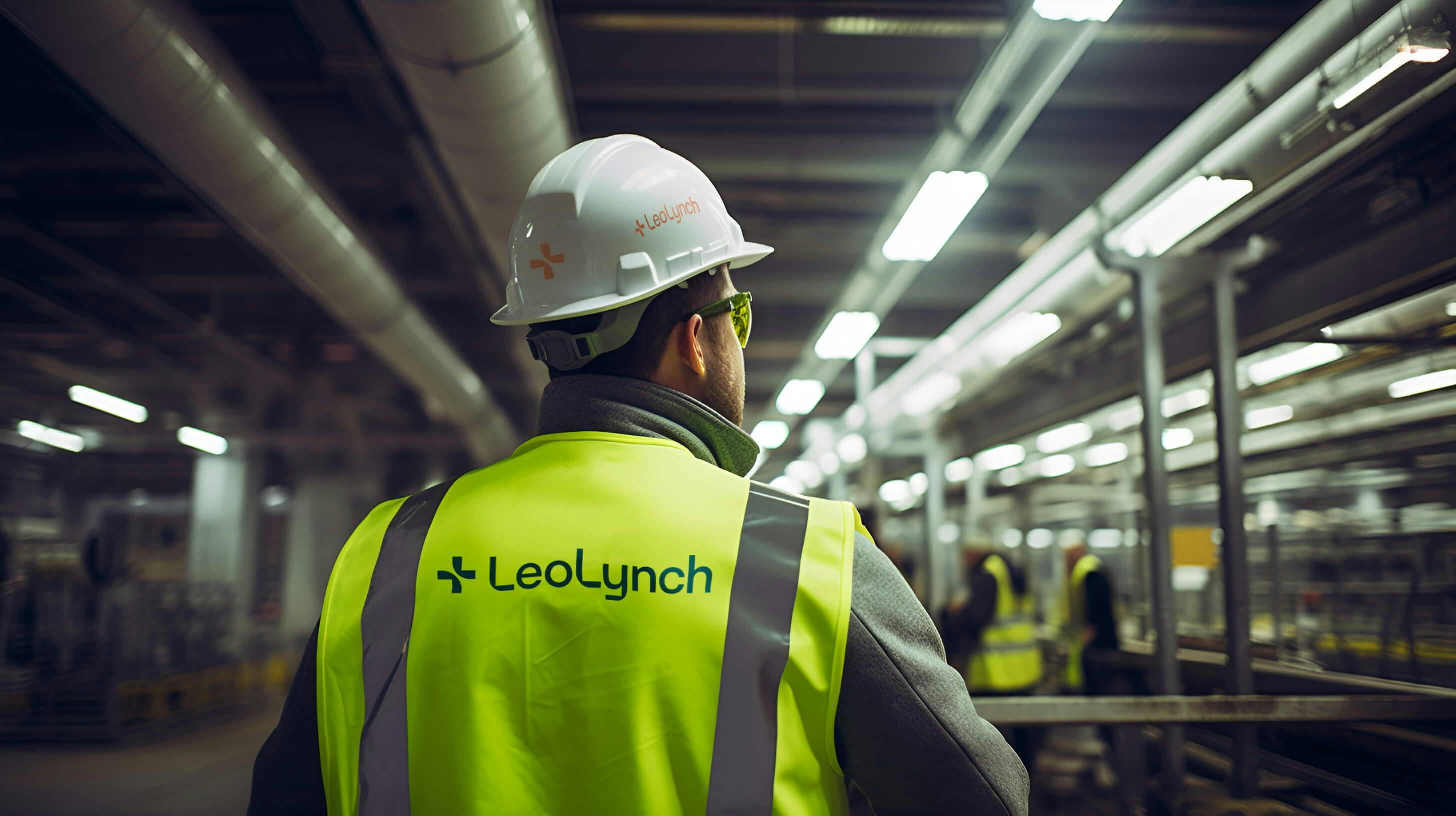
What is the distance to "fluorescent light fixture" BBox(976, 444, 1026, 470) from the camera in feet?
29.0

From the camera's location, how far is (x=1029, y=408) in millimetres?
8086

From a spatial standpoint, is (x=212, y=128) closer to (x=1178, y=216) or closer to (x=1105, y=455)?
(x=1178, y=216)

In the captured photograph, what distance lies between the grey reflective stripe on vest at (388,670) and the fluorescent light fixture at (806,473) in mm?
13806

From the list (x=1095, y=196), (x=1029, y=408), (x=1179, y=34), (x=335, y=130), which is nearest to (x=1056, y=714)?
(x=1179, y=34)

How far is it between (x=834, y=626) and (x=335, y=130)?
18.8ft

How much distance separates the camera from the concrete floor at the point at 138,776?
434 centimetres

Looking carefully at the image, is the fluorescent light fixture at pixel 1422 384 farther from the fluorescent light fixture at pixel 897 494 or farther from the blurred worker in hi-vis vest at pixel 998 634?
the fluorescent light fixture at pixel 897 494

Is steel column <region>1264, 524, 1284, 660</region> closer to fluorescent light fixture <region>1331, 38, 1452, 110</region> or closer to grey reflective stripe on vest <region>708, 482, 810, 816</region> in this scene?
fluorescent light fixture <region>1331, 38, 1452, 110</region>

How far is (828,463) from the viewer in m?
13.6

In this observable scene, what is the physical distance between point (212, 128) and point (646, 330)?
296 cm

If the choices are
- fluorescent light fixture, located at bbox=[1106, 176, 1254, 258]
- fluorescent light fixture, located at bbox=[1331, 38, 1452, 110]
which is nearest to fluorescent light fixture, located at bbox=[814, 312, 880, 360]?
fluorescent light fixture, located at bbox=[1106, 176, 1254, 258]

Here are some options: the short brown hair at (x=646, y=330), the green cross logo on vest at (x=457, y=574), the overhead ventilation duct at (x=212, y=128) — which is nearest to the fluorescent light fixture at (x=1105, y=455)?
the overhead ventilation duct at (x=212, y=128)

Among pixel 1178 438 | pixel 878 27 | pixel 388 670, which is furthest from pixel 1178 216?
pixel 388 670

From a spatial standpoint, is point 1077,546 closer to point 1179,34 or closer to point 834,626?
point 1179,34
